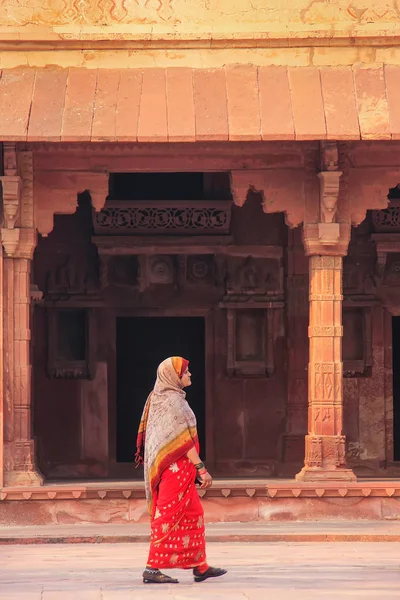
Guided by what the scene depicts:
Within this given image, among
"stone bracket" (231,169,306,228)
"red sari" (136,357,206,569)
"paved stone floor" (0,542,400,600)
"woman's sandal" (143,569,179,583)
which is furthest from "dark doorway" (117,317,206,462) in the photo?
"woman's sandal" (143,569,179,583)

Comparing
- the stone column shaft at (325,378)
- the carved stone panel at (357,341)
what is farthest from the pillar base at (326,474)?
the carved stone panel at (357,341)

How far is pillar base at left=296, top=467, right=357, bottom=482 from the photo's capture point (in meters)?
12.8

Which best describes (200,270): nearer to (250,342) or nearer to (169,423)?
(250,342)

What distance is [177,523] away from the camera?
9641 mm

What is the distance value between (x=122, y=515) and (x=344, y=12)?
451 centimetres

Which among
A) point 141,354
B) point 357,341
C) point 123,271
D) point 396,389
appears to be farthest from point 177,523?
point 396,389

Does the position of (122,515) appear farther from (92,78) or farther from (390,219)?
(390,219)

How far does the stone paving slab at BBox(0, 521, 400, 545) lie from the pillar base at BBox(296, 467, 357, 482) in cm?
42

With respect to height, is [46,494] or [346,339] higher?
[346,339]

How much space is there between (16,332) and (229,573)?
142 inches

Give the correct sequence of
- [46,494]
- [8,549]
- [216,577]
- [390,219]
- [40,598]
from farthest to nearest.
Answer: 1. [390,219]
2. [46,494]
3. [8,549]
4. [216,577]
5. [40,598]

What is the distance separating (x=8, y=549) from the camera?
1143 cm

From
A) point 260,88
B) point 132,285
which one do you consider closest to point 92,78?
point 260,88

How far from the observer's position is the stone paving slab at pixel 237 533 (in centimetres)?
1173
